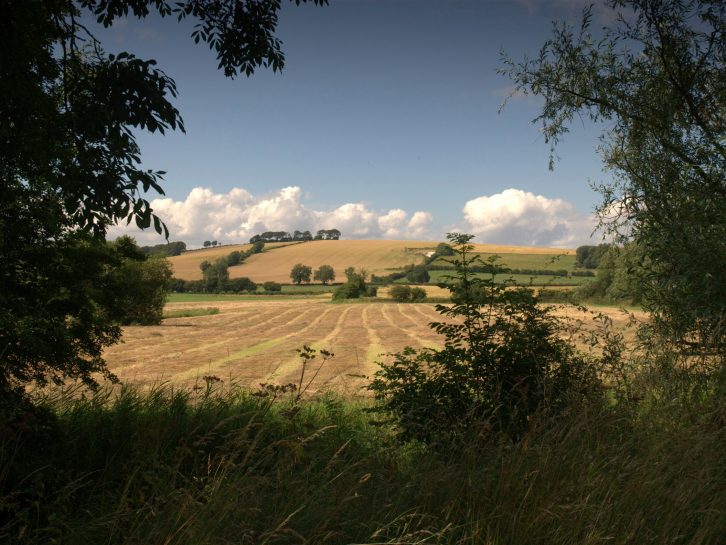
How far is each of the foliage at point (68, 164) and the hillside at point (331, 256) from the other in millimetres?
98778

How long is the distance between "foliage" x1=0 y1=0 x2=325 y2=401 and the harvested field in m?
2.98

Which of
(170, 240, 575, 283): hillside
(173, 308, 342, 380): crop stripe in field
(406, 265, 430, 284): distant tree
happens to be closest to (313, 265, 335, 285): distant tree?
(170, 240, 575, 283): hillside

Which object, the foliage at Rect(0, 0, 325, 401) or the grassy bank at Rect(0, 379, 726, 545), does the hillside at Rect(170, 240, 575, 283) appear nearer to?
the foliage at Rect(0, 0, 325, 401)

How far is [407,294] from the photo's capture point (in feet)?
253

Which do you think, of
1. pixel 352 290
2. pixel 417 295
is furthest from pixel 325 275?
pixel 417 295

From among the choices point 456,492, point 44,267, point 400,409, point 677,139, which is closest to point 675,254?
point 677,139

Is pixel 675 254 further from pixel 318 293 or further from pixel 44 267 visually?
pixel 318 293

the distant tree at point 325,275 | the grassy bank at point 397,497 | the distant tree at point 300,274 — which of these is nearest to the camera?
the grassy bank at point 397,497

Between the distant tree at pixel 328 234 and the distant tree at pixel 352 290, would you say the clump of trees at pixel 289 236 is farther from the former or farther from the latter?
the distant tree at pixel 352 290

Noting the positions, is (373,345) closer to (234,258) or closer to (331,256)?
(331,256)

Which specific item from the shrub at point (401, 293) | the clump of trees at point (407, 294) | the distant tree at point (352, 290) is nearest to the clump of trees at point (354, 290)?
the distant tree at point (352, 290)

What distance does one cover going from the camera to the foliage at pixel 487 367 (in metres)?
6.39

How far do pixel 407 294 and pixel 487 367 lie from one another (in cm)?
7057

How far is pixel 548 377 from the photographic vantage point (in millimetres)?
6305
